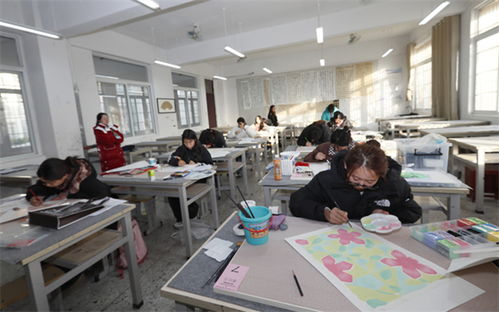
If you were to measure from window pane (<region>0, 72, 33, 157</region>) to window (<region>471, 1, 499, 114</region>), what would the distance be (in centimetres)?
812

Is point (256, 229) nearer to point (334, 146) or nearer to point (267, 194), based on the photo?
point (267, 194)

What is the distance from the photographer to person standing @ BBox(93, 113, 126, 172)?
418cm

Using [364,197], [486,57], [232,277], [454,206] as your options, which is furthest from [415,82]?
[232,277]

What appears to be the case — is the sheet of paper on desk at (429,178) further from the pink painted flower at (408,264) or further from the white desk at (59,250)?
the white desk at (59,250)

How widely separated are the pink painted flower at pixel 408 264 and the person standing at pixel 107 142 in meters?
4.51

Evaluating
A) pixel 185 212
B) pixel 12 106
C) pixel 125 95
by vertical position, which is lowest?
pixel 185 212

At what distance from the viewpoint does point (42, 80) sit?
13.6 ft

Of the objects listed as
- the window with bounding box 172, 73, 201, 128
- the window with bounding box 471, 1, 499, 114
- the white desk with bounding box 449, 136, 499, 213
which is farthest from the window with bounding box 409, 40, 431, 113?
the window with bounding box 172, 73, 201, 128

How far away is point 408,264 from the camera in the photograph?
0.79 m

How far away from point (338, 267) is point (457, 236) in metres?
0.45

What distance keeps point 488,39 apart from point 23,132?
8.39 metres

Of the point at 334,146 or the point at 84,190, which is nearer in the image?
the point at 84,190

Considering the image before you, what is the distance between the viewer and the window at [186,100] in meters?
8.06

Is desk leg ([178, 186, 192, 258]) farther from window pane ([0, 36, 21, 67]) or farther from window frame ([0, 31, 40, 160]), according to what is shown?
window pane ([0, 36, 21, 67])
